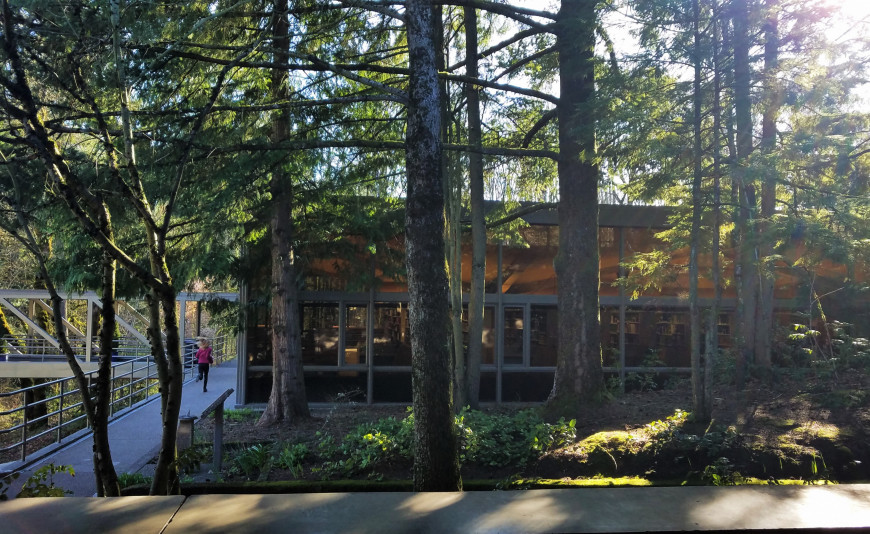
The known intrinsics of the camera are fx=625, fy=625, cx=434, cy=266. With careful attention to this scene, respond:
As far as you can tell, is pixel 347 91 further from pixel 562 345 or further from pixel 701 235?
pixel 701 235

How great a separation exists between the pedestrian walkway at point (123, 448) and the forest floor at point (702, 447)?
1.30 metres

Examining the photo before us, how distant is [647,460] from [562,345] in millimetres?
2611

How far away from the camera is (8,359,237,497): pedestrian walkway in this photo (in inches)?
295

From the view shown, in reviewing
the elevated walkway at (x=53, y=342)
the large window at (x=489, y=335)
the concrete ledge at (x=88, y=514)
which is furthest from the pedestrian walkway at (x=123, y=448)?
the large window at (x=489, y=335)

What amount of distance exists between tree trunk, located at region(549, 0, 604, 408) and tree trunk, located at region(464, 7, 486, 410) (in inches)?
68.2

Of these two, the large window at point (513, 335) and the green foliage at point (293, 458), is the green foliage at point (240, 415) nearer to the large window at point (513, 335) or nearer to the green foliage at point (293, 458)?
the green foliage at point (293, 458)

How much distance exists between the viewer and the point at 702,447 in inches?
285

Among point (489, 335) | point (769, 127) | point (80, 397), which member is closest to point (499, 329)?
point (489, 335)

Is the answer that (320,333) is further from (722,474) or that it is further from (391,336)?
(722,474)

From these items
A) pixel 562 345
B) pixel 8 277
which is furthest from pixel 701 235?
pixel 8 277

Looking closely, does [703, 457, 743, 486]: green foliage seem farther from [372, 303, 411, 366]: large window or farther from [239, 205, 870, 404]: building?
[372, 303, 411, 366]: large window

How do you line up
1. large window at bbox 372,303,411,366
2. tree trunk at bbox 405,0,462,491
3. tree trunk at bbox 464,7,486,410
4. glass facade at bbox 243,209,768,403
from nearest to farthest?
tree trunk at bbox 405,0,462,491 < tree trunk at bbox 464,7,486,410 < glass facade at bbox 243,209,768,403 < large window at bbox 372,303,411,366

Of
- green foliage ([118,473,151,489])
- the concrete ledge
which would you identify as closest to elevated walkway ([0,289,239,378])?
green foliage ([118,473,151,489])

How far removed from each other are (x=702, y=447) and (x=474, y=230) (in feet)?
18.0
